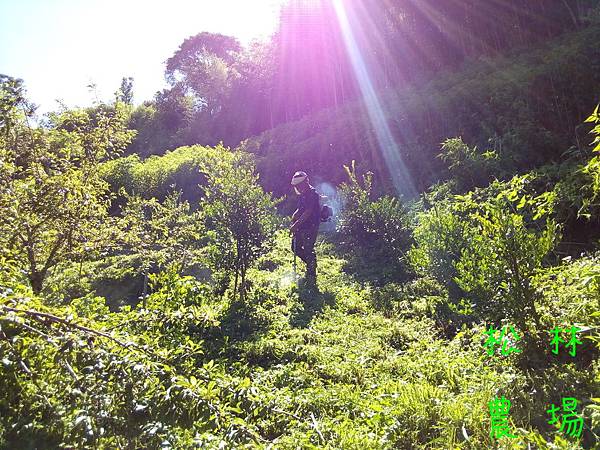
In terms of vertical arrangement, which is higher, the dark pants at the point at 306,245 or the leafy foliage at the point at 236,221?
the leafy foliage at the point at 236,221

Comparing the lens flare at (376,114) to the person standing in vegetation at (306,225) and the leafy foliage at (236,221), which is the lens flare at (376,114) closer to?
the person standing in vegetation at (306,225)

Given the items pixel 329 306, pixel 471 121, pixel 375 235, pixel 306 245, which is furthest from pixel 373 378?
pixel 471 121

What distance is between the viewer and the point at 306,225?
20.5 ft

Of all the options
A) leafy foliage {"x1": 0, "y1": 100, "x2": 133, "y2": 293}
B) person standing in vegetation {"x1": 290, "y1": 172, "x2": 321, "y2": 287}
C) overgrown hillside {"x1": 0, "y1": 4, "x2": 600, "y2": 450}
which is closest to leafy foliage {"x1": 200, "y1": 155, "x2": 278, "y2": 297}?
overgrown hillside {"x1": 0, "y1": 4, "x2": 600, "y2": 450}

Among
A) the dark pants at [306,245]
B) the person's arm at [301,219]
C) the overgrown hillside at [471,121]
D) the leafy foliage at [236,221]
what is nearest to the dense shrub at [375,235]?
the dark pants at [306,245]

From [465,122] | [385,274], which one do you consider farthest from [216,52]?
[385,274]

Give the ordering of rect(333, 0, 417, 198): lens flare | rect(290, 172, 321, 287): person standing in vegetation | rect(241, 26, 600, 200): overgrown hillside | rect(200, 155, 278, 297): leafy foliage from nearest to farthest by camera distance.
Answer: rect(200, 155, 278, 297): leafy foliage, rect(290, 172, 321, 287): person standing in vegetation, rect(241, 26, 600, 200): overgrown hillside, rect(333, 0, 417, 198): lens flare

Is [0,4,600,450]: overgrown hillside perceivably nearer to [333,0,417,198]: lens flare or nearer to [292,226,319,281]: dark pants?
[292,226,319,281]: dark pants

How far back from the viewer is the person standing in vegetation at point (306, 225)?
619cm

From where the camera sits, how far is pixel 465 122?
30.4ft

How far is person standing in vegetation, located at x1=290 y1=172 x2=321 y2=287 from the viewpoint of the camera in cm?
619

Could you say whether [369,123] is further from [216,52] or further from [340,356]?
[216,52]

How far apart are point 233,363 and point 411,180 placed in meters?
6.83

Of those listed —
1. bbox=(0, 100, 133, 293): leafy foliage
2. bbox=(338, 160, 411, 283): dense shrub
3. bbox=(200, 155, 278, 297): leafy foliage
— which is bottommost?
bbox=(338, 160, 411, 283): dense shrub
